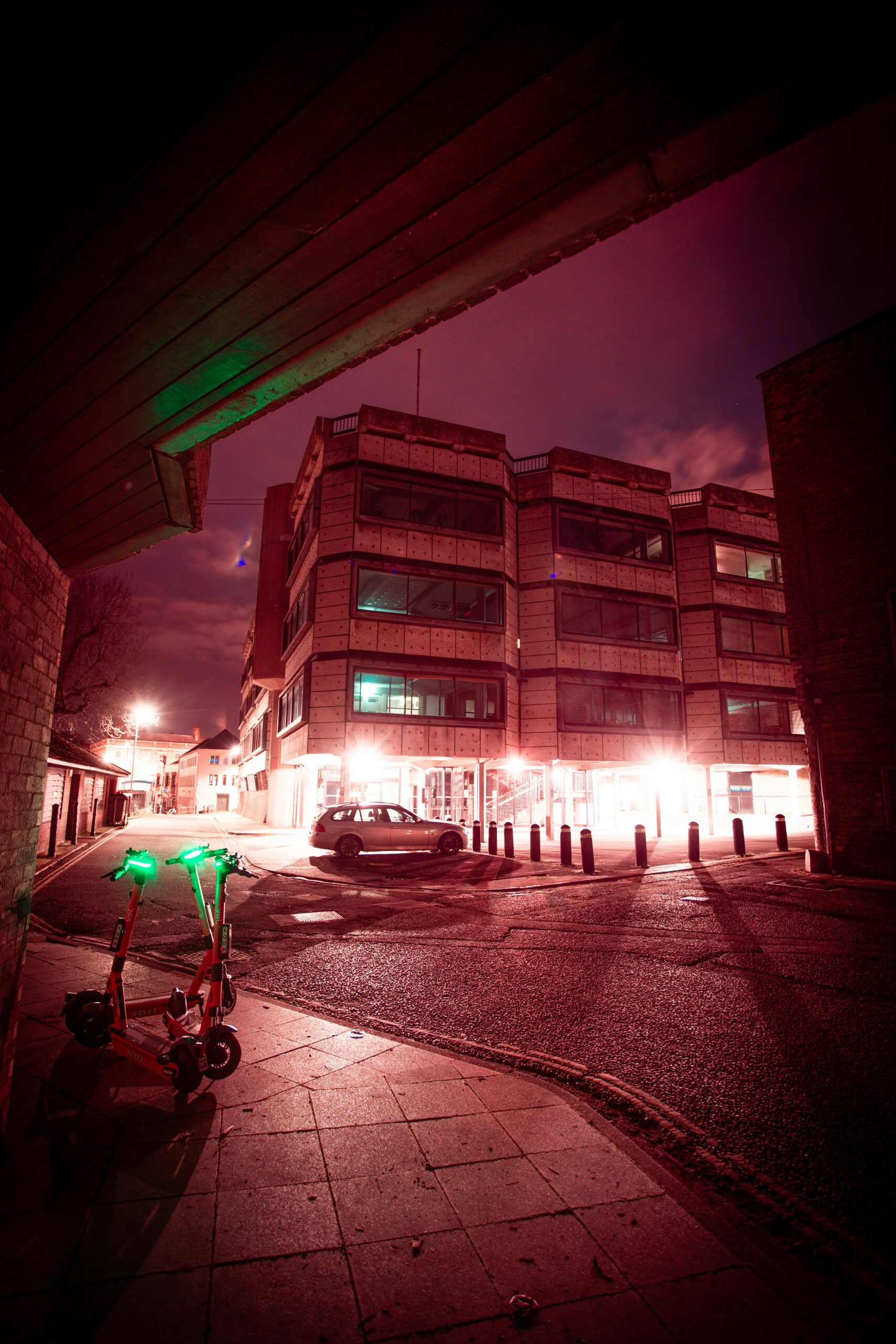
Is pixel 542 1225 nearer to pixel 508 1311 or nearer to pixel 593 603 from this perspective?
pixel 508 1311

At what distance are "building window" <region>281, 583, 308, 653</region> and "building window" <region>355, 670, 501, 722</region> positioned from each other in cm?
423

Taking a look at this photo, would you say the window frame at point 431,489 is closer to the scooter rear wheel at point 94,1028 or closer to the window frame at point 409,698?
the window frame at point 409,698

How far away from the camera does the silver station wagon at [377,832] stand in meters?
16.7

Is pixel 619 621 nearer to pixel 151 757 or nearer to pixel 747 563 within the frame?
pixel 747 563

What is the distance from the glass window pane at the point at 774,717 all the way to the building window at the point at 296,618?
69.1ft

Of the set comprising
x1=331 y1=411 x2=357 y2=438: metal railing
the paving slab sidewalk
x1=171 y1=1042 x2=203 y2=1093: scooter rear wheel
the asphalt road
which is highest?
x1=331 y1=411 x2=357 y2=438: metal railing

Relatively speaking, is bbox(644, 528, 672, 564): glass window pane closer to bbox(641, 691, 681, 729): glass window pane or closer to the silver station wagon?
bbox(641, 691, 681, 729): glass window pane

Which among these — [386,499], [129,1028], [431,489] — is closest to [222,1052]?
[129,1028]

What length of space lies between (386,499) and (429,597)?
4218mm

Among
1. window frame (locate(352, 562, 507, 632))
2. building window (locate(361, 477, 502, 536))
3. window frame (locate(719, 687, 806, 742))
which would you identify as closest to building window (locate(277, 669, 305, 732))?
Answer: window frame (locate(352, 562, 507, 632))

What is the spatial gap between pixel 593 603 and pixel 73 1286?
87.4 ft

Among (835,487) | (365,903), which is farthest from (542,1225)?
(835,487)

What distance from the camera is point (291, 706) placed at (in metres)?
27.1

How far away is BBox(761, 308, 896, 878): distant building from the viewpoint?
12.6m
